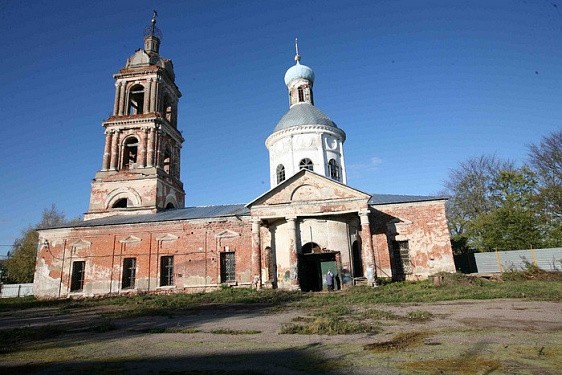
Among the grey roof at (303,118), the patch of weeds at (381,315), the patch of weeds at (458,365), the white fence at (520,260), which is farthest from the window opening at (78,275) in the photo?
the white fence at (520,260)

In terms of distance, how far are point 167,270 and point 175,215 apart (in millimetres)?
3749

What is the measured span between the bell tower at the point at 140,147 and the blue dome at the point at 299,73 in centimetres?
1032

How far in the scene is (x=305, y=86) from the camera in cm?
2733

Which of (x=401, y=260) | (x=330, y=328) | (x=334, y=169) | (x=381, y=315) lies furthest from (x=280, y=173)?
(x=330, y=328)

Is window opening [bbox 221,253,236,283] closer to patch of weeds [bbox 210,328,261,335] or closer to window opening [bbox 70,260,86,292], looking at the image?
window opening [bbox 70,260,86,292]

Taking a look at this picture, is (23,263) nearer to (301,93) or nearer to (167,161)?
(167,161)

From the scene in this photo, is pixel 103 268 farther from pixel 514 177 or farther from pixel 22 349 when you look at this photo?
pixel 514 177

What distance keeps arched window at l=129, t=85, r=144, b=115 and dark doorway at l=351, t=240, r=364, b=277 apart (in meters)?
21.0

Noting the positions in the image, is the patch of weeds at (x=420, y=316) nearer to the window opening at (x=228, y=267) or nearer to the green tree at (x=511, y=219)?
the window opening at (x=228, y=267)

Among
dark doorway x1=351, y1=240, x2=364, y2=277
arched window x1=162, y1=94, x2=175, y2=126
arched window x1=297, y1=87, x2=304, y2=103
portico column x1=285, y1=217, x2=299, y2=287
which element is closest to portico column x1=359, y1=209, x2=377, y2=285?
dark doorway x1=351, y1=240, x2=364, y2=277

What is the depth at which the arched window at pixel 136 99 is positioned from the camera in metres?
27.4

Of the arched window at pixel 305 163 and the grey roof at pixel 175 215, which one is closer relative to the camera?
the grey roof at pixel 175 215

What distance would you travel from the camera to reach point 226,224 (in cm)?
2091

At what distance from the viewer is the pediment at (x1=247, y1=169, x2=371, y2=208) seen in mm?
17953
